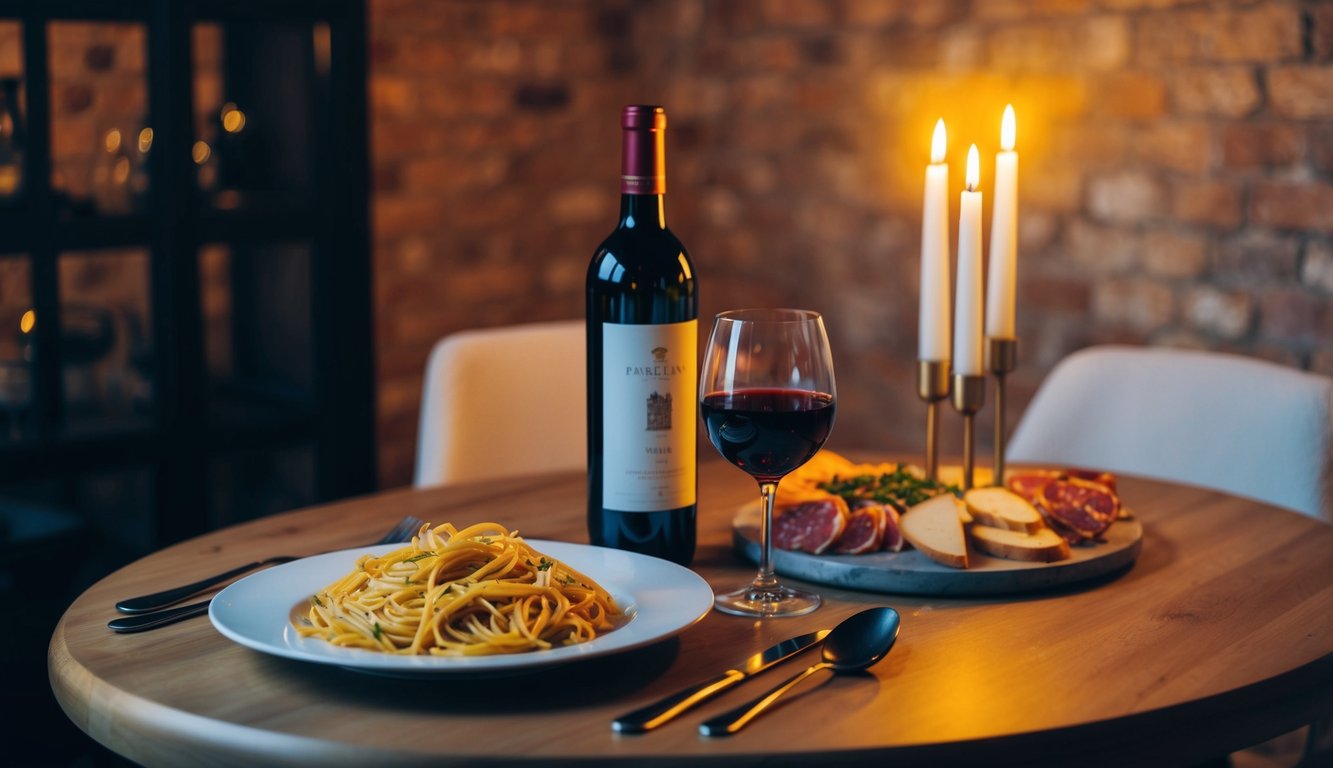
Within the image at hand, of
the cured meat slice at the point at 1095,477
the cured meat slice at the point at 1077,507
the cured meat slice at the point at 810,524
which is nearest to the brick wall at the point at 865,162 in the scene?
the cured meat slice at the point at 1095,477

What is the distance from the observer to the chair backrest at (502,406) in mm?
2006

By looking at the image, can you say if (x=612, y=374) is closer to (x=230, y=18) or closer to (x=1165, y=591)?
(x=1165, y=591)

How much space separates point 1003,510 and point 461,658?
58 centimetres

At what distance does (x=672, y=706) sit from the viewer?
2.91 ft

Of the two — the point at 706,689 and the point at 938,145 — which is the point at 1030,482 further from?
the point at 706,689

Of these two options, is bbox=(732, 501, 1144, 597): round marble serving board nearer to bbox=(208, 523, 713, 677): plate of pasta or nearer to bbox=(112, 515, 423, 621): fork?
bbox=(208, 523, 713, 677): plate of pasta

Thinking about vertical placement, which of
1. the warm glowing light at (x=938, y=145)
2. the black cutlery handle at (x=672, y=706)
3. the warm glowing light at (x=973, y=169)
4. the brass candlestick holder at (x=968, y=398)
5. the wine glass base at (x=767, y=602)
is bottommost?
the black cutlery handle at (x=672, y=706)

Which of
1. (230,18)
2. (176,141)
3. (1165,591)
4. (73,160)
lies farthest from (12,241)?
(1165,591)

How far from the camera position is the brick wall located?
2447 millimetres

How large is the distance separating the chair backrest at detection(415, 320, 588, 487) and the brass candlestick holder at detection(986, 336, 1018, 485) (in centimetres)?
75

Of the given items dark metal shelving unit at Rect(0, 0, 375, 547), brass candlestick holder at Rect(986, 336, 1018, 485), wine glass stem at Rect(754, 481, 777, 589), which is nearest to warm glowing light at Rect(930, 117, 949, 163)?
brass candlestick holder at Rect(986, 336, 1018, 485)

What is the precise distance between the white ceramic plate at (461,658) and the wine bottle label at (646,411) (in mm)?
64

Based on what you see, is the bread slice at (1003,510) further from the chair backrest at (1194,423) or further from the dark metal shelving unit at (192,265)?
the dark metal shelving unit at (192,265)

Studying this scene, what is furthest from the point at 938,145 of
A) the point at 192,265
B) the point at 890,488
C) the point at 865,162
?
the point at 865,162
